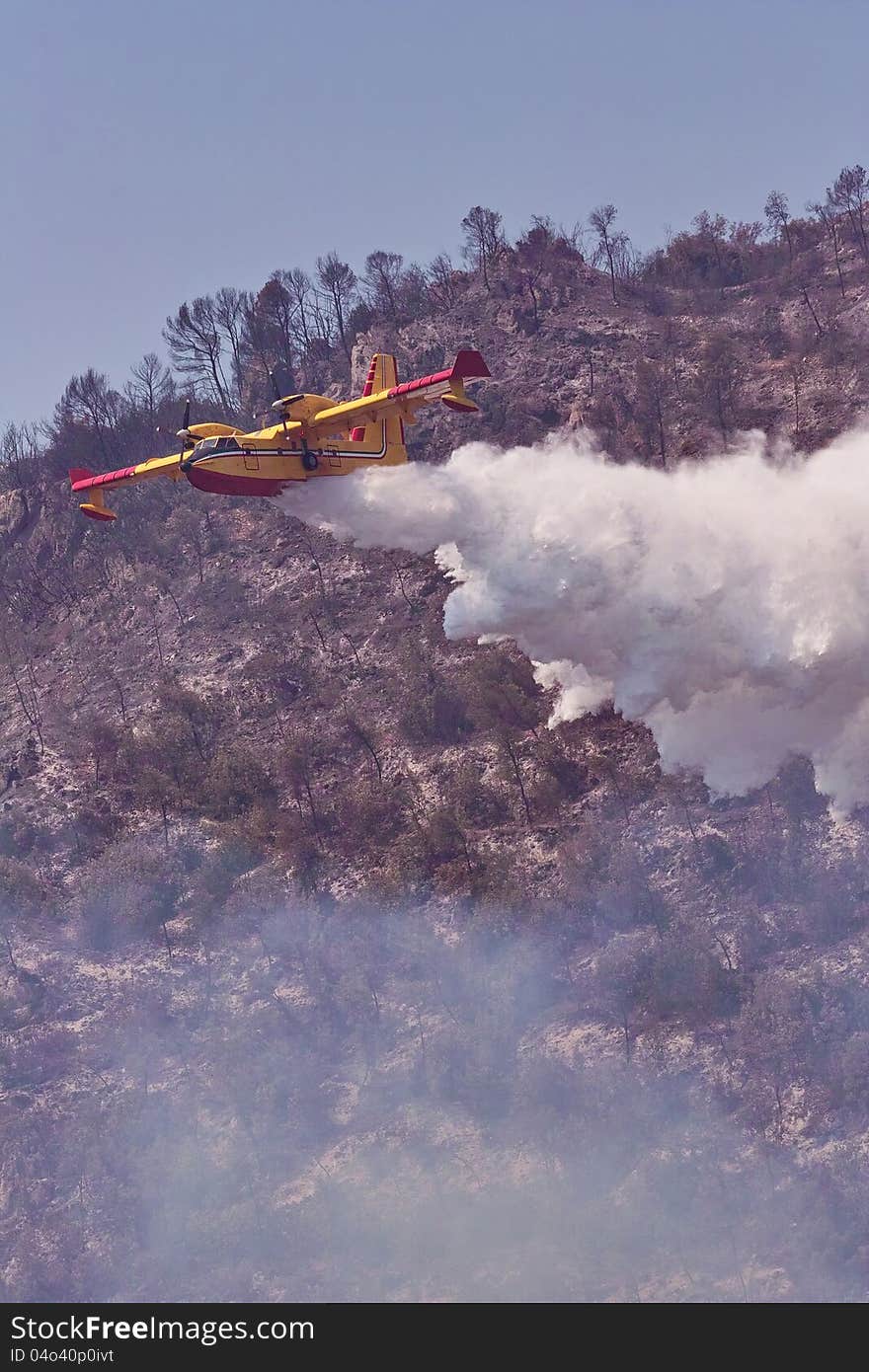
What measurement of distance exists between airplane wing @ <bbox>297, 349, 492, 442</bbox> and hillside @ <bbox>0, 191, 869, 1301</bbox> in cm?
493

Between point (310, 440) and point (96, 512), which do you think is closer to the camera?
point (310, 440)

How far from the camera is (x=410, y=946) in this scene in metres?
50.8

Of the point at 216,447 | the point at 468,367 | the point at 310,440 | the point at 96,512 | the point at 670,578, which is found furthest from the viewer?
the point at 96,512

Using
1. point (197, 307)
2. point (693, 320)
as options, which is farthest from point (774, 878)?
point (197, 307)

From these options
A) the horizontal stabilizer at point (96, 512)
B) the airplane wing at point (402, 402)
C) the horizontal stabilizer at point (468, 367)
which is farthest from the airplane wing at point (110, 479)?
the horizontal stabilizer at point (468, 367)

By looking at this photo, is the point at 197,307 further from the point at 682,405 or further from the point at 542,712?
the point at 542,712

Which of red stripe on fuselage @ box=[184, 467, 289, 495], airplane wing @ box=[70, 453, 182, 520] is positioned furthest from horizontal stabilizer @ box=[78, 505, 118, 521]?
red stripe on fuselage @ box=[184, 467, 289, 495]

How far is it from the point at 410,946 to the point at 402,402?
17.8 metres

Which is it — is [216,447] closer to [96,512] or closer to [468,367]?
[468,367]

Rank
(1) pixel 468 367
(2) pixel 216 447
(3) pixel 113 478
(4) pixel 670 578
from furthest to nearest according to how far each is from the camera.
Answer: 1. (3) pixel 113 478
2. (4) pixel 670 578
3. (2) pixel 216 447
4. (1) pixel 468 367

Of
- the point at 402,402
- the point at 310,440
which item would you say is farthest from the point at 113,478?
the point at 402,402

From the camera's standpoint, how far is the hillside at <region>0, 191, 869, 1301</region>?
43.2 meters

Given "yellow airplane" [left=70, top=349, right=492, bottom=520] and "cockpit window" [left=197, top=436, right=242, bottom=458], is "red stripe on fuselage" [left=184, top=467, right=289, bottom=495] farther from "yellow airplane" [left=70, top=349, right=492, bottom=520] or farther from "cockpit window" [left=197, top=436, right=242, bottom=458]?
"cockpit window" [left=197, top=436, right=242, bottom=458]

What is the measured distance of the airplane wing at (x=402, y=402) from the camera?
4170cm
